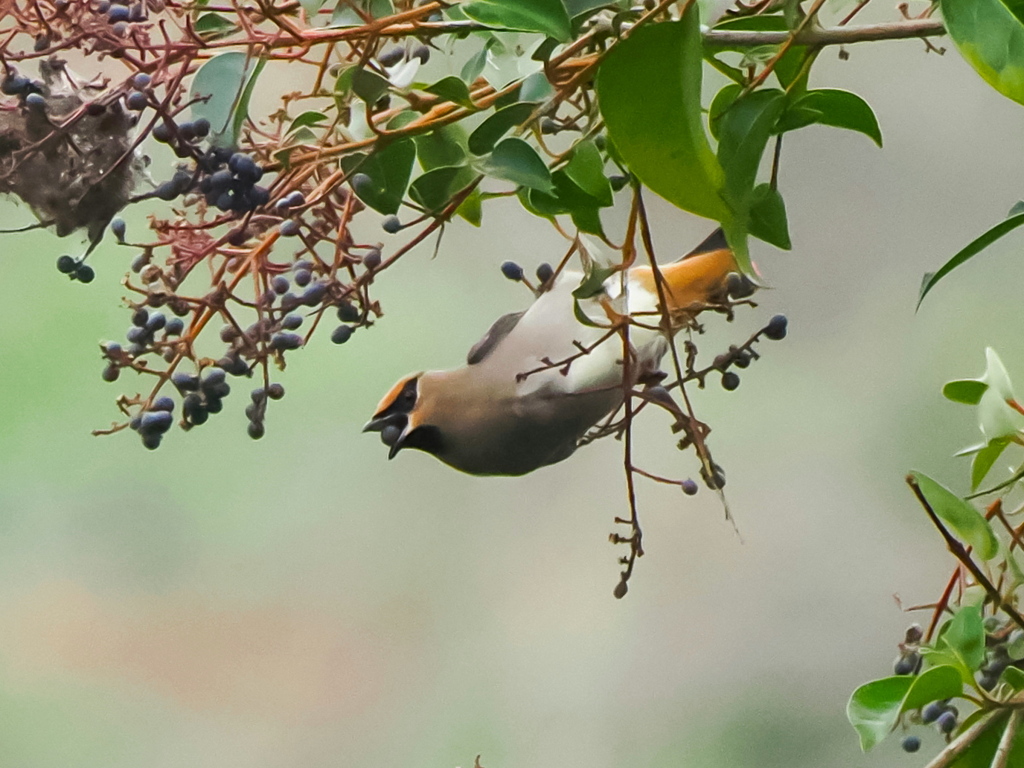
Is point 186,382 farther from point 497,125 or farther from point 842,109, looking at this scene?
point 842,109

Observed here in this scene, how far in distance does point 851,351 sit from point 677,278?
47 cm

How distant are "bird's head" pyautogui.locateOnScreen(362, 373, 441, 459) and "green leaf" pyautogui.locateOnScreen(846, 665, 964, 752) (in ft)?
1.16

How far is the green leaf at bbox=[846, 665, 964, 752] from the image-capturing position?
0.64 m

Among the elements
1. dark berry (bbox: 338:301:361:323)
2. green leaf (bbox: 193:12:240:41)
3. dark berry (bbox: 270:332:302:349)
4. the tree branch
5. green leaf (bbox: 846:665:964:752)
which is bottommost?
green leaf (bbox: 846:665:964:752)

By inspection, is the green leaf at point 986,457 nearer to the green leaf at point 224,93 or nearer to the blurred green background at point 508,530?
the blurred green background at point 508,530

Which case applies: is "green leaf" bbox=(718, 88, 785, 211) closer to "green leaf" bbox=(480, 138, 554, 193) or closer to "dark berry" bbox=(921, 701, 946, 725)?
"green leaf" bbox=(480, 138, 554, 193)

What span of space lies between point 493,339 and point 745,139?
33 centimetres

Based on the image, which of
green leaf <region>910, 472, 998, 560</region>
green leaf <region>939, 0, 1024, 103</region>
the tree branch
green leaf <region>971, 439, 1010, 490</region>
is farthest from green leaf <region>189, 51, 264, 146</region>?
green leaf <region>971, 439, 1010, 490</region>

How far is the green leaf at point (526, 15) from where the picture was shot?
1.60 ft

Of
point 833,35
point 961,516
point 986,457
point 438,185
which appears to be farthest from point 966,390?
point 438,185

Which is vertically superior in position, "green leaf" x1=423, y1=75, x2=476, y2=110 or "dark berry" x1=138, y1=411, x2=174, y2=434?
"green leaf" x1=423, y1=75, x2=476, y2=110

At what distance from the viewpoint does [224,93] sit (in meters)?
0.57

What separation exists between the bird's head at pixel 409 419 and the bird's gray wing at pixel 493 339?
5 cm

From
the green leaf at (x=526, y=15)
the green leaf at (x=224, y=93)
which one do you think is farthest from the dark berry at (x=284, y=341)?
the green leaf at (x=526, y=15)
